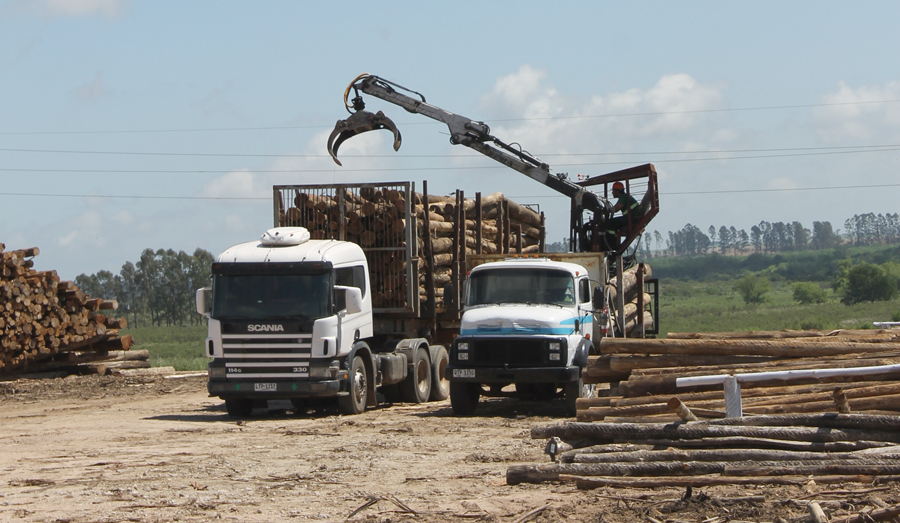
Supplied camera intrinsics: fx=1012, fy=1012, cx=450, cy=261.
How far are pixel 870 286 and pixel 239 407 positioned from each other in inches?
3527

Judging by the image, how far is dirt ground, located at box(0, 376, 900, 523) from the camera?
7.88 metres

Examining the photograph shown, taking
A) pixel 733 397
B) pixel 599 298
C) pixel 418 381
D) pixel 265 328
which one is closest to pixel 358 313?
pixel 265 328

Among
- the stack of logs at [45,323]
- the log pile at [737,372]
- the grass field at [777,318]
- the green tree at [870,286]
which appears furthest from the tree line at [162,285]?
the log pile at [737,372]

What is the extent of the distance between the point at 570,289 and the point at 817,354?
18.6 feet

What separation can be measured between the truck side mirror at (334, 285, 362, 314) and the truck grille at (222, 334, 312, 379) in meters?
0.77

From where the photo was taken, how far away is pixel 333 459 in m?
11.3

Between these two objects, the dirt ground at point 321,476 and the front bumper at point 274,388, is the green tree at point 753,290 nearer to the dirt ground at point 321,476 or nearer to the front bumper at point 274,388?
the front bumper at point 274,388

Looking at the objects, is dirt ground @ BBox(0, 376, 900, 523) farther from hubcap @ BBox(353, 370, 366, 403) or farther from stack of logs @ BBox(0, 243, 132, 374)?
stack of logs @ BBox(0, 243, 132, 374)

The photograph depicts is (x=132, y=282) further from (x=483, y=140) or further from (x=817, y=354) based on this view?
(x=817, y=354)

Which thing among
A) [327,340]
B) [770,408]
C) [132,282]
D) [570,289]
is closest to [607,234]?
[570,289]

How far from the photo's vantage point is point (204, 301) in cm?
1616

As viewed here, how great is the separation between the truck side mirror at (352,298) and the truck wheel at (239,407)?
8.03 feet

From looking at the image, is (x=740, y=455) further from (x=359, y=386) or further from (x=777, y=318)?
(x=777, y=318)

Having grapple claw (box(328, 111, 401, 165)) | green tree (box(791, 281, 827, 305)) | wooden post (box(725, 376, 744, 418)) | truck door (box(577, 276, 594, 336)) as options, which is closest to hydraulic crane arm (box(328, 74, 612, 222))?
grapple claw (box(328, 111, 401, 165))
